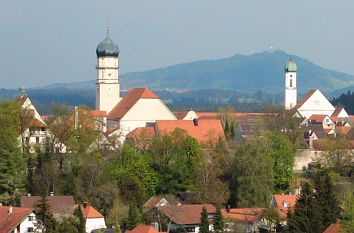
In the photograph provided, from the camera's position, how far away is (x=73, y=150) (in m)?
55.3

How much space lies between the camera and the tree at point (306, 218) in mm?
42000

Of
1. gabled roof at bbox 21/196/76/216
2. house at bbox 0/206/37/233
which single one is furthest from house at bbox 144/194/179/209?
house at bbox 0/206/37/233

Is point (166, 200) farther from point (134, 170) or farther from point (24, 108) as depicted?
point (24, 108)

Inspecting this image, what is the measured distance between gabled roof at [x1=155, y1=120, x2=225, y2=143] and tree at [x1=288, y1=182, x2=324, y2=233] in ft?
68.4

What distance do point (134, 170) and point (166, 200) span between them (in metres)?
3.18

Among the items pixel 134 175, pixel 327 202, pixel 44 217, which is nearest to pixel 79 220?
pixel 44 217

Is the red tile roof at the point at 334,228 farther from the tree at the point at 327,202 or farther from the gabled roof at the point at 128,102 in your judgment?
the gabled roof at the point at 128,102

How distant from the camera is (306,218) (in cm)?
4225

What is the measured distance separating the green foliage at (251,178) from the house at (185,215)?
294 centimetres

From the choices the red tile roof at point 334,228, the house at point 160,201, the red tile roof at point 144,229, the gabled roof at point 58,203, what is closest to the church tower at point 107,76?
the house at point 160,201

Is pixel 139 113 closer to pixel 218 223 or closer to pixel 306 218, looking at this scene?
pixel 218 223

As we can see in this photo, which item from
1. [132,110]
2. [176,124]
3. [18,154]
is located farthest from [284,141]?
[132,110]

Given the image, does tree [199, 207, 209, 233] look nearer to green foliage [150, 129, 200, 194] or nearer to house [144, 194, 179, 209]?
house [144, 194, 179, 209]

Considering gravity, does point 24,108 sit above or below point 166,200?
above
